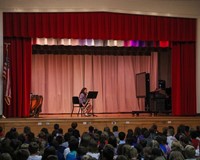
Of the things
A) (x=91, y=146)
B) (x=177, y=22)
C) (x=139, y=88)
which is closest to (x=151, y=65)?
(x=139, y=88)

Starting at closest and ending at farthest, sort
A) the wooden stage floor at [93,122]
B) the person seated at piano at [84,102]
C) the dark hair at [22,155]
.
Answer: the dark hair at [22,155], the wooden stage floor at [93,122], the person seated at piano at [84,102]

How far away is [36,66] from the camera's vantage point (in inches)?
699

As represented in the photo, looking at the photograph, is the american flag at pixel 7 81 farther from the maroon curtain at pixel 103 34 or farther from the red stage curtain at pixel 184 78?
the red stage curtain at pixel 184 78

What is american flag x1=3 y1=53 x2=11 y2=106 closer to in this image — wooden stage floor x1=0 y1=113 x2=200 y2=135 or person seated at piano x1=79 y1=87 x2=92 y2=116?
wooden stage floor x1=0 y1=113 x2=200 y2=135

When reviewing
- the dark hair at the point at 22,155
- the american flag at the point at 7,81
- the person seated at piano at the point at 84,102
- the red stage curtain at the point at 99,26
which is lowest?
the dark hair at the point at 22,155

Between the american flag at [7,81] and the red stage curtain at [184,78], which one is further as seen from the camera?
the red stage curtain at [184,78]

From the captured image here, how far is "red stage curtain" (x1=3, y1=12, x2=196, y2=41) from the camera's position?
13266 mm

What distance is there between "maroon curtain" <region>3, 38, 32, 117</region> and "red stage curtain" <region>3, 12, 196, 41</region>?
0.35 m

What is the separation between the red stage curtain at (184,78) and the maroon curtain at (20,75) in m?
5.26

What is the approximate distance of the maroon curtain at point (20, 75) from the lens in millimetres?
13172

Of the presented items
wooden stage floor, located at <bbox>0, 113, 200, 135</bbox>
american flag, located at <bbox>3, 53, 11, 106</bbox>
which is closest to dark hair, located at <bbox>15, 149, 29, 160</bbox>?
wooden stage floor, located at <bbox>0, 113, 200, 135</bbox>

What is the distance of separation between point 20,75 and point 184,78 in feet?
19.3

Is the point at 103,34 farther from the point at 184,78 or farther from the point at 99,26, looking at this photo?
the point at 184,78

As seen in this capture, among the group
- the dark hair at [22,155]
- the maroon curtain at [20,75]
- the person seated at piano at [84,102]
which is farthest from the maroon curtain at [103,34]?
the dark hair at [22,155]
